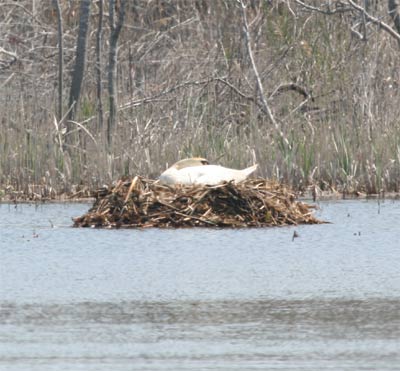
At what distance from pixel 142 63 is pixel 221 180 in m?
7.65

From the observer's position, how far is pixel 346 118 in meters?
16.6

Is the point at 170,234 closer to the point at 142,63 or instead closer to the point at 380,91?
the point at 380,91

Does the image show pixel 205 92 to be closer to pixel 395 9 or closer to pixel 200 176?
pixel 395 9

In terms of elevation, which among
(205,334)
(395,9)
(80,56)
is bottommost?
(205,334)

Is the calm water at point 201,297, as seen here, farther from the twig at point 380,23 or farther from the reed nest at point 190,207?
the twig at point 380,23

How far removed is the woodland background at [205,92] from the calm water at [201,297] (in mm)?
2365

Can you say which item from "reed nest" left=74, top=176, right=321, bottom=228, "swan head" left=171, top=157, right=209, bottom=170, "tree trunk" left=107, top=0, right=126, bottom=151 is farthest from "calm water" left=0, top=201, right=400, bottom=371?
"tree trunk" left=107, top=0, right=126, bottom=151

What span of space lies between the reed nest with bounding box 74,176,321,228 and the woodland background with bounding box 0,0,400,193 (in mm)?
2838

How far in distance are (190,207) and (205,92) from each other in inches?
239

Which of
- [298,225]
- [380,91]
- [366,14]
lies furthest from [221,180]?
[366,14]

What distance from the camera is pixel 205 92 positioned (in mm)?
18391

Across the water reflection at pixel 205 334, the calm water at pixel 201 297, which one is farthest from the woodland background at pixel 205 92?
the water reflection at pixel 205 334

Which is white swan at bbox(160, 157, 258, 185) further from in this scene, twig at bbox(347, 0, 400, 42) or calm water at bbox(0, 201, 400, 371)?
twig at bbox(347, 0, 400, 42)

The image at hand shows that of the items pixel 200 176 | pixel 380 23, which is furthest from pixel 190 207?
pixel 380 23
